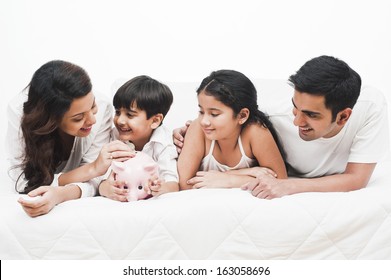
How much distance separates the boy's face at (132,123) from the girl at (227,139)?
17 centimetres

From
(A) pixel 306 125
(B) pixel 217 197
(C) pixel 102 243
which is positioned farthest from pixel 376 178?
(C) pixel 102 243

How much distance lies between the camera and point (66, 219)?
1784mm

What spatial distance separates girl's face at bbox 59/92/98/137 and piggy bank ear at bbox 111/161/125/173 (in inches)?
8.5

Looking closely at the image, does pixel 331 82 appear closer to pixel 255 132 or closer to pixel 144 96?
pixel 255 132

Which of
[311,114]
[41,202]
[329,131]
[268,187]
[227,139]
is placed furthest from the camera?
[227,139]

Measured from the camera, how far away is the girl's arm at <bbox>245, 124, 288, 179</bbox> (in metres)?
2.18

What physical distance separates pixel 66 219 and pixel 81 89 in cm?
49

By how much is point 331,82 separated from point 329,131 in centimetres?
21

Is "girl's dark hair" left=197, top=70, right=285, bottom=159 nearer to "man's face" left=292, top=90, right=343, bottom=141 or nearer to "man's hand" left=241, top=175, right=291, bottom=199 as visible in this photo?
"man's face" left=292, top=90, right=343, bottom=141

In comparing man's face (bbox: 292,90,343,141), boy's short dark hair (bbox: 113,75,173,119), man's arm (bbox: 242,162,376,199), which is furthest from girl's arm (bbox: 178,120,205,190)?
man's face (bbox: 292,90,343,141)

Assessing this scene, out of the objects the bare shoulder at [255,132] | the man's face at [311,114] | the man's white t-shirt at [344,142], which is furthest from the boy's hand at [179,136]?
the man's face at [311,114]

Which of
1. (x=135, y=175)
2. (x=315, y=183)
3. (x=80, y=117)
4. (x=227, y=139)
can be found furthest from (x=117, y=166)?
(x=315, y=183)

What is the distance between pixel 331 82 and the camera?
201 cm

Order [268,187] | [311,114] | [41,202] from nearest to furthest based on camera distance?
[41,202] < [268,187] < [311,114]
